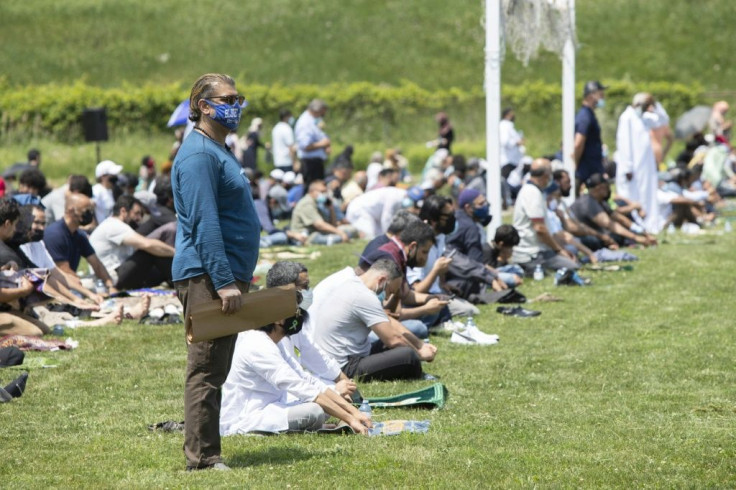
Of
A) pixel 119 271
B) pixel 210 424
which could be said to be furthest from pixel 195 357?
pixel 119 271

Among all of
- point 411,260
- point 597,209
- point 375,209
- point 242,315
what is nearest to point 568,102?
point 597,209

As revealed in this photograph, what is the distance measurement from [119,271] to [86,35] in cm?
3720

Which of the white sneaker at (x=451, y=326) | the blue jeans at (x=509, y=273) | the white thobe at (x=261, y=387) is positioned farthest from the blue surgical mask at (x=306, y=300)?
the blue jeans at (x=509, y=273)

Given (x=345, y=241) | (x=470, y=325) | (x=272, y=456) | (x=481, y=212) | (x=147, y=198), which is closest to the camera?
(x=272, y=456)

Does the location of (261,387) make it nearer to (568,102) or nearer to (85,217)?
(85,217)

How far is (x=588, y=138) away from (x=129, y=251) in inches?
284

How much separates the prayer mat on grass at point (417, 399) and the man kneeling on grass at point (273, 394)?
784mm

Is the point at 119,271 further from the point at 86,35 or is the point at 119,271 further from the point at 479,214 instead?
the point at 86,35

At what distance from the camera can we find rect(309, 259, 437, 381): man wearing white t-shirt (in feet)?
26.7

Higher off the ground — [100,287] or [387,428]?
[387,428]

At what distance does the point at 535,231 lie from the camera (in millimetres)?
13445

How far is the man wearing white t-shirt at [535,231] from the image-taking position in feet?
44.0

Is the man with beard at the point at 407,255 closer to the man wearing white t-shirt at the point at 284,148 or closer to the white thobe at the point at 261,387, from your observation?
the white thobe at the point at 261,387

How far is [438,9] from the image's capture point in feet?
161
